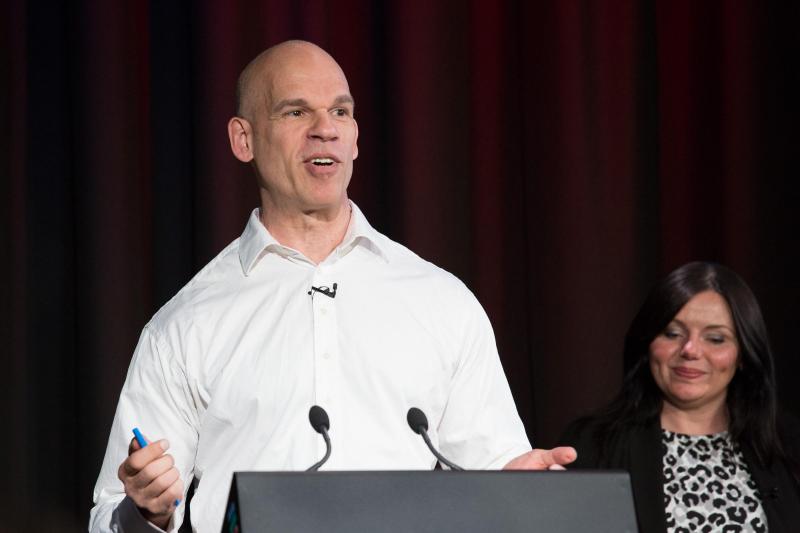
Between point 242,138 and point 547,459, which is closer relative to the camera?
point 547,459

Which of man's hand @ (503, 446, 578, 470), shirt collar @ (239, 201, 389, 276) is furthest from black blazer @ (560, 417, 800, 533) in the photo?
man's hand @ (503, 446, 578, 470)

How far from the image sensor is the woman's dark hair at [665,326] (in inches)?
103

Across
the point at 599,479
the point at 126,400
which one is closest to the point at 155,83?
the point at 126,400

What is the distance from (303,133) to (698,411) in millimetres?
1237

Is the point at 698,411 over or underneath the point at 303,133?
underneath

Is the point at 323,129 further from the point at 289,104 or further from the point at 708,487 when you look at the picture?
the point at 708,487

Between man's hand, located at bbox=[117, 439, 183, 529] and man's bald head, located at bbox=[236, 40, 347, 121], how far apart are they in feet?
2.52

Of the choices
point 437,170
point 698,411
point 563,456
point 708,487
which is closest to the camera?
point 563,456

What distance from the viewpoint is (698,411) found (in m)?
2.62

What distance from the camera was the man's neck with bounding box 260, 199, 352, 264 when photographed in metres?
1.90

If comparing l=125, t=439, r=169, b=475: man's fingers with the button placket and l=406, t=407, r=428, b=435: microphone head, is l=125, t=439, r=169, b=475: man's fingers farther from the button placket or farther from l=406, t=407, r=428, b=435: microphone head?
the button placket

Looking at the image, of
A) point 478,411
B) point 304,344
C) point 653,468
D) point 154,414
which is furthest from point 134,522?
point 653,468

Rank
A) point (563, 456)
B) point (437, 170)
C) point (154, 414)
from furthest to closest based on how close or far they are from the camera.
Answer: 1. point (437, 170)
2. point (154, 414)
3. point (563, 456)

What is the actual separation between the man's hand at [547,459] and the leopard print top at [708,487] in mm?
1048
